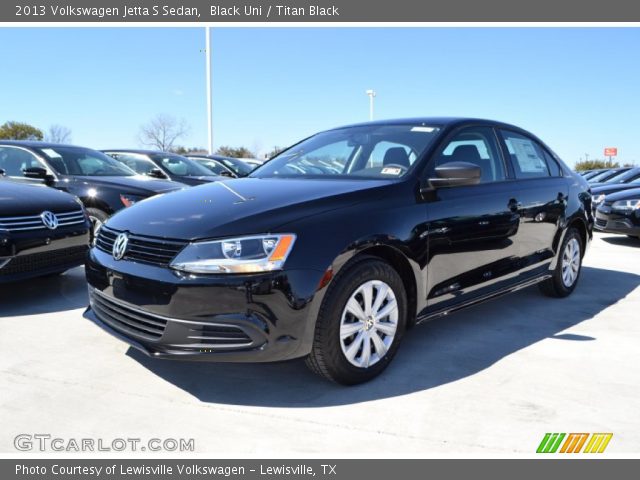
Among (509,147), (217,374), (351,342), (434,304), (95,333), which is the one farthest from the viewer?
(509,147)

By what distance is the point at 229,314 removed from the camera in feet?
8.58

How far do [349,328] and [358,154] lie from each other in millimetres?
1461

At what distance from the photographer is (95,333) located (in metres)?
3.85

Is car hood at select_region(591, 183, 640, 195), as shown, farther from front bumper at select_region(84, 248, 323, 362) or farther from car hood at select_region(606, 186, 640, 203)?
front bumper at select_region(84, 248, 323, 362)

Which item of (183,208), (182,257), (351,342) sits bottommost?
(351,342)

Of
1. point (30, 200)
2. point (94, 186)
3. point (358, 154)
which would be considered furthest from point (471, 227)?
point (94, 186)

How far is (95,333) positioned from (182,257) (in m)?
1.59

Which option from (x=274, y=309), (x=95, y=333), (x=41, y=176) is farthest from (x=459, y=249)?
(x=41, y=176)

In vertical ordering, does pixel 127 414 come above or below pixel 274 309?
below

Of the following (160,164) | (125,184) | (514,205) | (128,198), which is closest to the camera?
(514,205)

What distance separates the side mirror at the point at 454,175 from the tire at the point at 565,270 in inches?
A: 76.5

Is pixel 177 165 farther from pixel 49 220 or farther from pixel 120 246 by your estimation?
pixel 120 246
